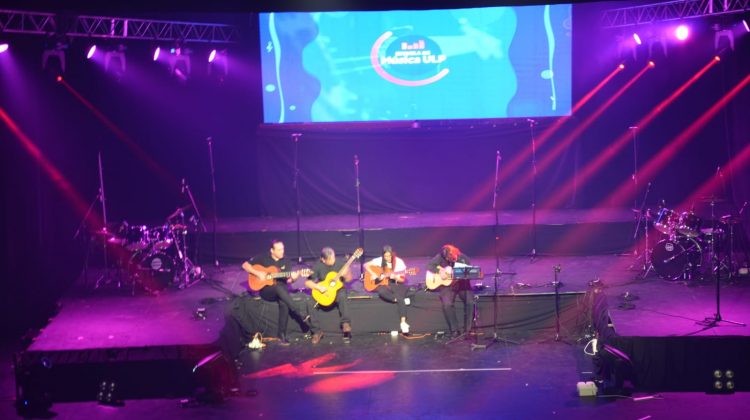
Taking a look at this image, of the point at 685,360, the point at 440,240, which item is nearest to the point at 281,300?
the point at 440,240

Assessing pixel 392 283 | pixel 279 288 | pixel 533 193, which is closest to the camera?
pixel 279 288

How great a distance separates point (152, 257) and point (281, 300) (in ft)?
7.53

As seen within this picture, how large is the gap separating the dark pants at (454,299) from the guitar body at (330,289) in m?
1.46

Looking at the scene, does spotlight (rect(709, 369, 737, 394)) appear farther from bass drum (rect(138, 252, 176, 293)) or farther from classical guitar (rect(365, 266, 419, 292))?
bass drum (rect(138, 252, 176, 293))

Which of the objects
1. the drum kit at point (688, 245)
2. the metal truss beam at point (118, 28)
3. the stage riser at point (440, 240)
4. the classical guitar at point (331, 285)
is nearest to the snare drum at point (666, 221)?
the drum kit at point (688, 245)

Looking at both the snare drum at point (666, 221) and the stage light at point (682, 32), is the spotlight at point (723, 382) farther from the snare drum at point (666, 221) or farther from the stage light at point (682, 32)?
the stage light at point (682, 32)

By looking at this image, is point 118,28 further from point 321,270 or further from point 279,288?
point 321,270

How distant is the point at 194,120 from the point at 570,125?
7.17 metres

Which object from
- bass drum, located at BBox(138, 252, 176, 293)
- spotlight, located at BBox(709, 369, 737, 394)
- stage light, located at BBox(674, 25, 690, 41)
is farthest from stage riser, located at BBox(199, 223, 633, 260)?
spotlight, located at BBox(709, 369, 737, 394)

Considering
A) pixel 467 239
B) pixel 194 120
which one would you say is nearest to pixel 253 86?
pixel 194 120

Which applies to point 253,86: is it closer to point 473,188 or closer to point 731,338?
point 473,188

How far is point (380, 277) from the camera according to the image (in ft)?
39.3

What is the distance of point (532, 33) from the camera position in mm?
15133

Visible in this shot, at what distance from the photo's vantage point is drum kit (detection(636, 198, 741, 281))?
1208 cm
